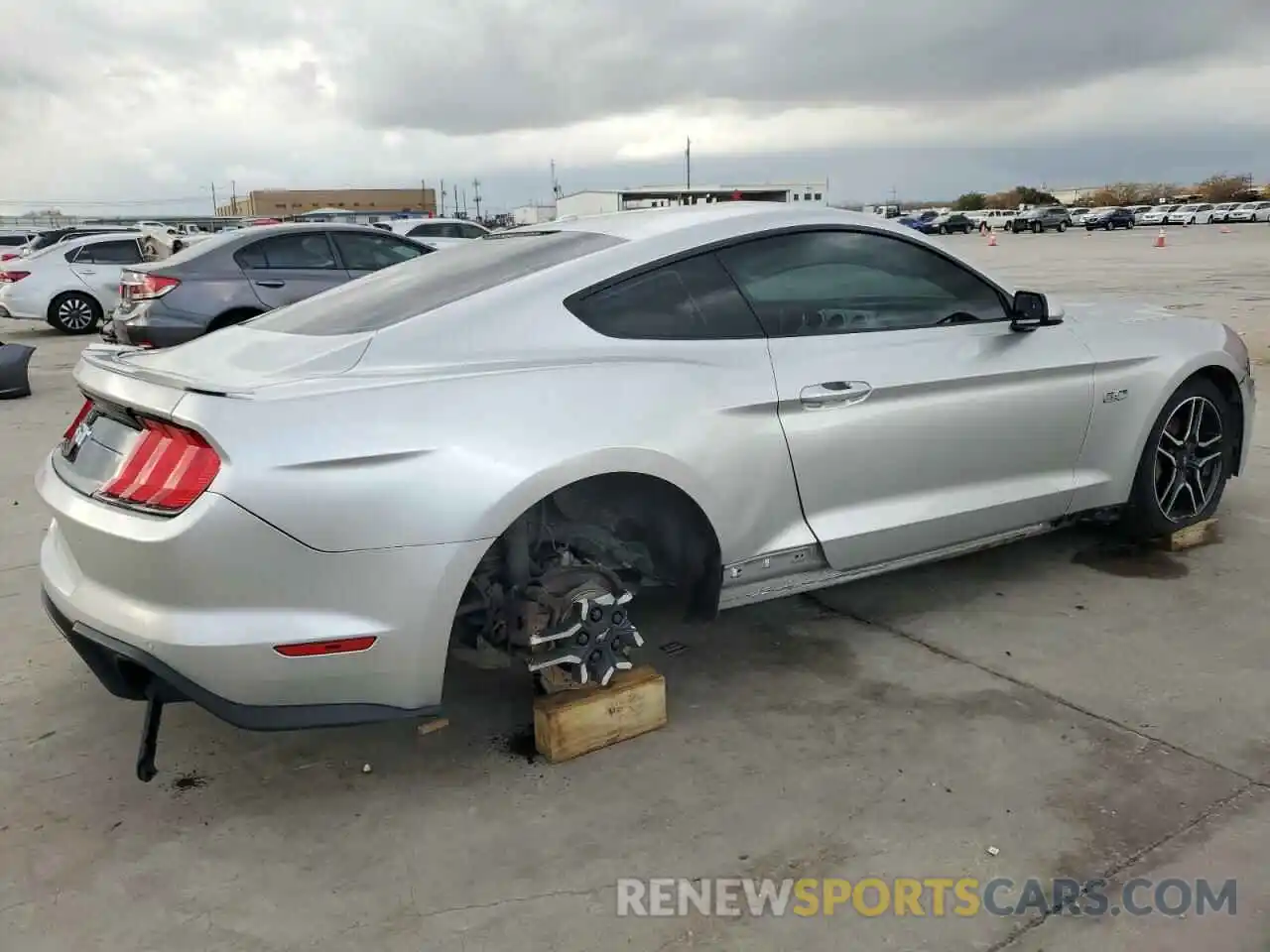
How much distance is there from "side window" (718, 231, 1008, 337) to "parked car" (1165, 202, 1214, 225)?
68933 millimetres

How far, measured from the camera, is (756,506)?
3.03 meters

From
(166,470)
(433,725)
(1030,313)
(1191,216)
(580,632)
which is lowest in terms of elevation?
(433,725)

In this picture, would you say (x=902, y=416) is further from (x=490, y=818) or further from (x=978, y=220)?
(x=978, y=220)

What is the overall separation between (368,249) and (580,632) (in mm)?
8152

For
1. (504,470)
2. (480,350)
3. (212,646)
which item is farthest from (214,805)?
(480,350)

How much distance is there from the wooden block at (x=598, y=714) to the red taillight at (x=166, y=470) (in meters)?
1.14

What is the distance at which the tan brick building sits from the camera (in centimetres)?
9175

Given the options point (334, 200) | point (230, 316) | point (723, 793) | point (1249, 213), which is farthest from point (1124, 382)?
point (334, 200)

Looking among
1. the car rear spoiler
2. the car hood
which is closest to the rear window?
the car rear spoiler

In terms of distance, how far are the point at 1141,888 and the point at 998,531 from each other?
1640 millimetres

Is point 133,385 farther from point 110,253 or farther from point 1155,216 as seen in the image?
point 1155,216

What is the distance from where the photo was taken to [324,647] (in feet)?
7.92

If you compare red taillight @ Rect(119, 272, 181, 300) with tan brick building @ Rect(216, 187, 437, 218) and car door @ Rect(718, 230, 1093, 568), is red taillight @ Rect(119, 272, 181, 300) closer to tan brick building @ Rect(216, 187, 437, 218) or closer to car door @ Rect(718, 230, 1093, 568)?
car door @ Rect(718, 230, 1093, 568)

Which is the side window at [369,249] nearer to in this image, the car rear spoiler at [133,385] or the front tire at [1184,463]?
the car rear spoiler at [133,385]
